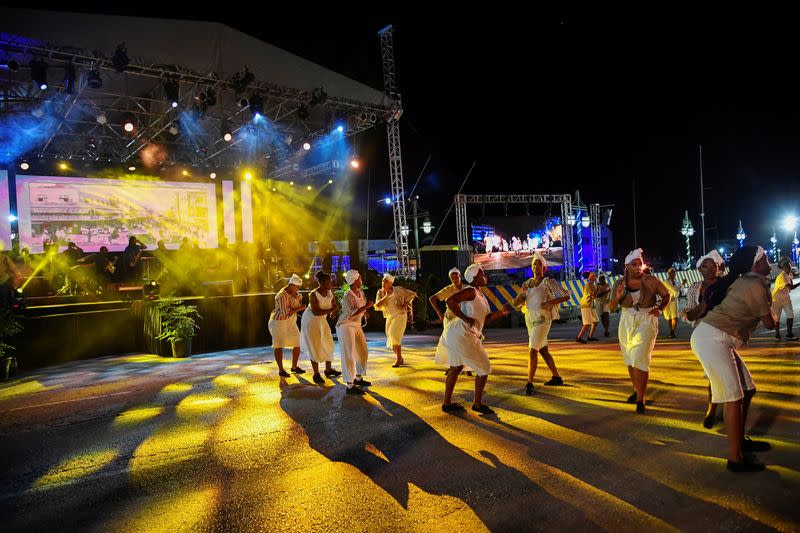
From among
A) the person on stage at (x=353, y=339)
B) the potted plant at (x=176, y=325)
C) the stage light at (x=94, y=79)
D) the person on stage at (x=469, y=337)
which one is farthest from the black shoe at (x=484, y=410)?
the stage light at (x=94, y=79)

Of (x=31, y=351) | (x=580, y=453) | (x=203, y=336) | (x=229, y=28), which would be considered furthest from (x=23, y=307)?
(x=580, y=453)

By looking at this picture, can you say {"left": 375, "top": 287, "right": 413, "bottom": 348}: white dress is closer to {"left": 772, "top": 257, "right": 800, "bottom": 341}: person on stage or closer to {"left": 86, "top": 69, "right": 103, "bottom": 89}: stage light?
{"left": 772, "top": 257, "right": 800, "bottom": 341}: person on stage

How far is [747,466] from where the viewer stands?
4.39 metres

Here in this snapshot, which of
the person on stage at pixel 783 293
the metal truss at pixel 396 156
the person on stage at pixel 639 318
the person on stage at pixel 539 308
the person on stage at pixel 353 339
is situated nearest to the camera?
the person on stage at pixel 639 318

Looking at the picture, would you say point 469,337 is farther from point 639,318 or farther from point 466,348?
point 639,318

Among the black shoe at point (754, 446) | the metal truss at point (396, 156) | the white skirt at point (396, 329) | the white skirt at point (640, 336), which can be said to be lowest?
the black shoe at point (754, 446)

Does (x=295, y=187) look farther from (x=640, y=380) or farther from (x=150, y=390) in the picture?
(x=640, y=380)

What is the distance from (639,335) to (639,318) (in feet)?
0.66

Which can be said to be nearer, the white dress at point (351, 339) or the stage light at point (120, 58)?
the white dress at point (351, 339)

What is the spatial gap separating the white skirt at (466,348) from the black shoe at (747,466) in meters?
2.70

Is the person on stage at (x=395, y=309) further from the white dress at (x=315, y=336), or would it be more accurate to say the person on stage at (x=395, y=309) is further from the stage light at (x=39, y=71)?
the stage light at (x=39, y=71)

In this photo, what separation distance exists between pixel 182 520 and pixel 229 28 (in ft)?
53.0

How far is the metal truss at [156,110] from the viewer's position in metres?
15.7

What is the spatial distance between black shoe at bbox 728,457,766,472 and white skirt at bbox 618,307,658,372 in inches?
76.7
